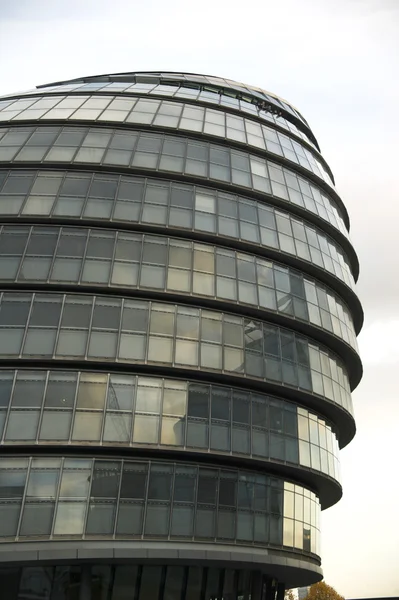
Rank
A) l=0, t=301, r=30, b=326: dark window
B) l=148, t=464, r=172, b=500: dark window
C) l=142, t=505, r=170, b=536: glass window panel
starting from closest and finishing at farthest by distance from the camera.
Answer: l=142, t=505, r=170, b=536: glass window panel
l=148, t=464, r=172, b=500: dark window
l=0, t=301, r=30, b=326: dark window

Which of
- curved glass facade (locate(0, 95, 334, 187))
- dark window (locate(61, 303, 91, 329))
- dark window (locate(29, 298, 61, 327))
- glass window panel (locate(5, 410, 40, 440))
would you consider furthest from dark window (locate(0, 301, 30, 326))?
curved glass facade (locate(0, 95, 334, 187))

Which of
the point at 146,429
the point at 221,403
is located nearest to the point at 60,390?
the point at 146,429

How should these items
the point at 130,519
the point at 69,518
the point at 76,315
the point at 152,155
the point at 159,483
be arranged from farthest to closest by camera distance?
the point at 152,155 < the point at 76,315 < the point at 159,483 < the point at 130,519 < the point at 69,518

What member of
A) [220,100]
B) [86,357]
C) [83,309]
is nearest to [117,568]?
[86,357]

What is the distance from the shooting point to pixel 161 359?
25.6 metres

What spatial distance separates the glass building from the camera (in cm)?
2281

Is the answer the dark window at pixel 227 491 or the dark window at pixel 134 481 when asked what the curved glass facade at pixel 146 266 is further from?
the dark window at pixel 227 491

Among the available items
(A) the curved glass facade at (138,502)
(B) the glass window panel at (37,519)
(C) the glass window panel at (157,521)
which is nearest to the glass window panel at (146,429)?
(A) the curved glass facade at (138,502)

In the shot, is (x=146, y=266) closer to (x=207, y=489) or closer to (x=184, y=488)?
(x=184, y=488)

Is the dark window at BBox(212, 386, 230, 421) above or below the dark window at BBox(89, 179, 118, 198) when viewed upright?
below

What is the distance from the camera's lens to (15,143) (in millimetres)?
32438

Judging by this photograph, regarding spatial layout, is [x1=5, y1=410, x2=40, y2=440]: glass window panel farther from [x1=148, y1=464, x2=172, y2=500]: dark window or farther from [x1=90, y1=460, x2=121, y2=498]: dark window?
[x1=148, y1=464, x2=172, y2=500]: dark window

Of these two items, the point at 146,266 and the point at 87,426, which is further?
the point at 146,266

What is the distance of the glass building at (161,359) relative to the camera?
898 inches
